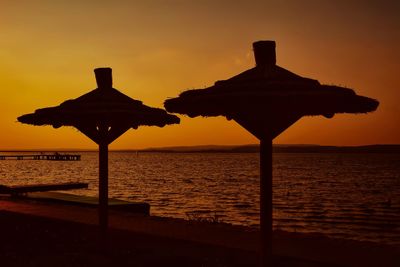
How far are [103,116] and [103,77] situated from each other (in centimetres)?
124

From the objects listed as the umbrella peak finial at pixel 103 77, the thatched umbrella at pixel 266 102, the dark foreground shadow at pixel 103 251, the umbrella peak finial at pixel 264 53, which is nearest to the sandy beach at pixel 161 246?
the dark foreground shadow at pixel 103 251

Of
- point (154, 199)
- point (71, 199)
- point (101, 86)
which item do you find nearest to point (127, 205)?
point (71, 199)

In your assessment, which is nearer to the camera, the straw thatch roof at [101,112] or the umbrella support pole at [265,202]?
the umbrella support pole at [265,202]

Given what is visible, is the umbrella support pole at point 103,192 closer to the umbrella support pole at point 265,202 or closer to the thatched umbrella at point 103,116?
the thatched umbrella at point 103,116

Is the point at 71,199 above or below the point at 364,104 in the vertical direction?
below

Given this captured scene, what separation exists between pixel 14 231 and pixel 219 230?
4.83 metres

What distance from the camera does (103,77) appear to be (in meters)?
10.4

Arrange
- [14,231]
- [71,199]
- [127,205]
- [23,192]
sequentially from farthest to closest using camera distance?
[23,192] → [71,199] → [127,205] → [14,231]

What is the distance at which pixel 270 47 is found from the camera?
24.8 ft

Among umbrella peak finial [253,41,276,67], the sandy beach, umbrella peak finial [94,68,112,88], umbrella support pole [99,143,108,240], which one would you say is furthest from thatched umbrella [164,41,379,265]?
umbrella support pole [99,143,108,240]

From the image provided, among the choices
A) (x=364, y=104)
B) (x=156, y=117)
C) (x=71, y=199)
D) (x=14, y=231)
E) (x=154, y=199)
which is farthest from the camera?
(x=154, y=199)

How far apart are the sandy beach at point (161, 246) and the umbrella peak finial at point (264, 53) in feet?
11.5

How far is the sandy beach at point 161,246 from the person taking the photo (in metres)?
9.22

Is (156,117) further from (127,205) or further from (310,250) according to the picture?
(127,205)
